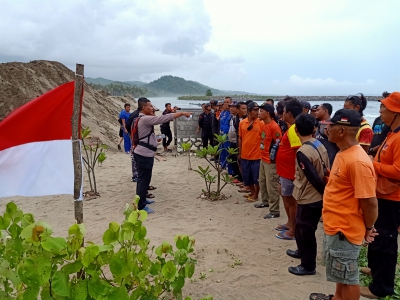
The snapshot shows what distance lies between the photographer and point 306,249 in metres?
3.26

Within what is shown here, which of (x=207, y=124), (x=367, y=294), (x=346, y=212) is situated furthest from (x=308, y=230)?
(x=207, y=124)

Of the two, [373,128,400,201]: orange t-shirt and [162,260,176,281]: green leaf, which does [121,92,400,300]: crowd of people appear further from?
[162,260,176,281]: green leaf

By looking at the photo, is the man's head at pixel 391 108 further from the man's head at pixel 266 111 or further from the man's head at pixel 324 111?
the man's head at pixel 266 111

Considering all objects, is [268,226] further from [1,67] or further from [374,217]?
[1,67]

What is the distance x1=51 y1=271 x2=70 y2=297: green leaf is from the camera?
1.39 m

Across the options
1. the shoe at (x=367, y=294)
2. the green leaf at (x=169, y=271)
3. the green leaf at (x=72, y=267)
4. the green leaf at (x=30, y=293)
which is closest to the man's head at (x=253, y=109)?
the shoe at (x=367, y=294)

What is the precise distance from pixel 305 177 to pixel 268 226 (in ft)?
5.54

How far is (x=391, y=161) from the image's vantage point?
2.71 m

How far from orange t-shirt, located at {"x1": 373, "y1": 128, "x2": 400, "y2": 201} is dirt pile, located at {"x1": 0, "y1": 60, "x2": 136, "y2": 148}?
10244 millimetres

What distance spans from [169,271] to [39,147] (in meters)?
1.83

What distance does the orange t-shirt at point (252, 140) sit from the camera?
17.7 feet

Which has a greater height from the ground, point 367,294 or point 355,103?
point 355,103

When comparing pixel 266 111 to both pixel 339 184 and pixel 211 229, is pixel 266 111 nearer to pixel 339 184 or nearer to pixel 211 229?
pixel 211 229

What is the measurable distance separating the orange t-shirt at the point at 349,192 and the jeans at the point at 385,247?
2.01 feet
